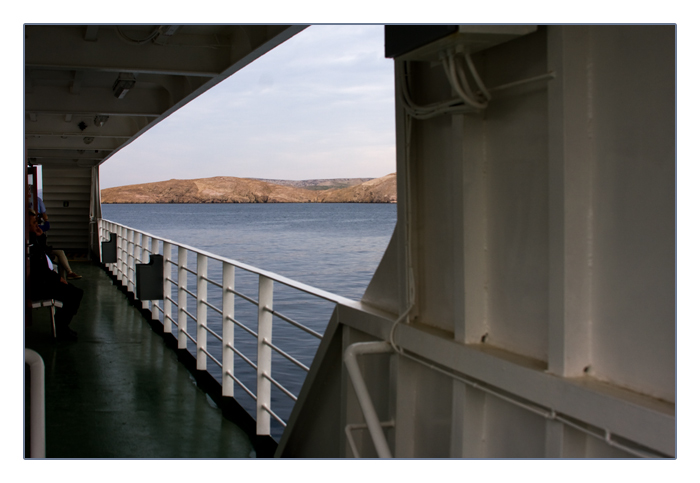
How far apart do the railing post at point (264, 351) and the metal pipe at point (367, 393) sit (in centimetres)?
77

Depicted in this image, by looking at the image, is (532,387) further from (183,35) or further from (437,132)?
(183,35)

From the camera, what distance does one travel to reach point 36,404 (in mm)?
945

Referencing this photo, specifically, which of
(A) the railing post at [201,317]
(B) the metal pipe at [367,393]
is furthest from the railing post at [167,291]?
(B) the metal pipe at [367,393]

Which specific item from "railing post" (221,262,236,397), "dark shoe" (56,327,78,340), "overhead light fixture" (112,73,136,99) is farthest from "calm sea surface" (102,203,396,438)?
"overhead light fixture" (112,73,136,99)

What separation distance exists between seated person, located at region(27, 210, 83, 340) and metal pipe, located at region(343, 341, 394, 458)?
2549 mm

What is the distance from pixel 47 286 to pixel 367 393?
269 centimetres

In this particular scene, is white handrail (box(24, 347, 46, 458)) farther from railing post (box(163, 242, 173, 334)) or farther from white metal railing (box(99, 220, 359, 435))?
railing post (box(163, 242, 173, 334))

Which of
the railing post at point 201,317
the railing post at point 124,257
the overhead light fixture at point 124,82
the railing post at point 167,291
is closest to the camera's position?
the railing post at point 201,317

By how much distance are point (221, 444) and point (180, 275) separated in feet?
4.45

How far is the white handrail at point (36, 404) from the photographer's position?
3.11 ft

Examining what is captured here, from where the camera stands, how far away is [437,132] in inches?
50.1

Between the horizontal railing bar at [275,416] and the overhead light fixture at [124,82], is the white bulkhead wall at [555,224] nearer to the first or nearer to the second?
the horizontal railing bar at [275,416]

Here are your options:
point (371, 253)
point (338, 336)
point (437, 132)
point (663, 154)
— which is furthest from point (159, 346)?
point (371, 253)

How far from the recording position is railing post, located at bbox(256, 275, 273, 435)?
2.09m
